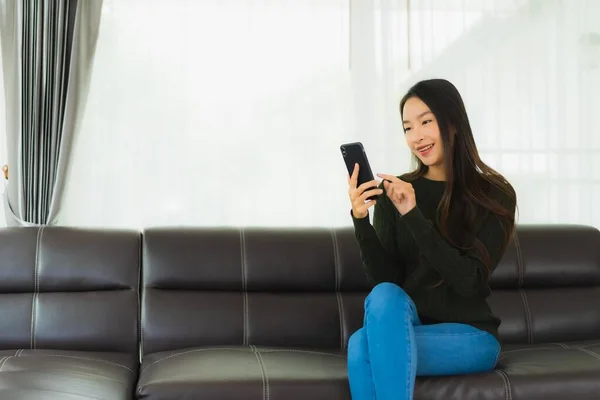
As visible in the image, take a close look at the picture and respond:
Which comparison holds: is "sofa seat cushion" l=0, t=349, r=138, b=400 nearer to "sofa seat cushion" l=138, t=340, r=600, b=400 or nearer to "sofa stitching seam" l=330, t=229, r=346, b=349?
"sofa seat cushion" l=138, t=340, r=600, b=400

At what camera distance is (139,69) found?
10.8ft

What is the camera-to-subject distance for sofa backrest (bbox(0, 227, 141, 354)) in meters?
2.67

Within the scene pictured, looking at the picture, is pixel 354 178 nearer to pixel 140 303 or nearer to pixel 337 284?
pixel 337 284

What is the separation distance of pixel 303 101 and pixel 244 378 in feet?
5.17

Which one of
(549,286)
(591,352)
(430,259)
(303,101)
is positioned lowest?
(591,352)

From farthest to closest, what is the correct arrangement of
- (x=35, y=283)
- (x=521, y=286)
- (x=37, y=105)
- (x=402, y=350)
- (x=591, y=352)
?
(x=37, y=105) → (x=521, y=286) → (x=35, y=283) → (x=591, y=352) → (x=402, y=350)

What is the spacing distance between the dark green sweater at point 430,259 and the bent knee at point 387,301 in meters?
0.14

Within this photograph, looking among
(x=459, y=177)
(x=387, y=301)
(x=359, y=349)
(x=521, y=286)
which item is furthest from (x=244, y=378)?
(x=521, y=286)

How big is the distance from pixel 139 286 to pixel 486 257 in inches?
51.6

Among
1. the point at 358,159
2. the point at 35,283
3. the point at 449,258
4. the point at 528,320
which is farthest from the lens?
the point at 528,320

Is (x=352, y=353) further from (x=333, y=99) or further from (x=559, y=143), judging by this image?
(x=559, y=143)

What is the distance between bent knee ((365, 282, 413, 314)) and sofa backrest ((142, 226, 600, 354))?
0.71 metres

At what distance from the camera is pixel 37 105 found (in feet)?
10.1

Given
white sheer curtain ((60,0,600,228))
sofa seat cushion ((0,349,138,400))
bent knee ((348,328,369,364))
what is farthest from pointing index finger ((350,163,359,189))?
white sheer curtain ((60,0,600,228))
